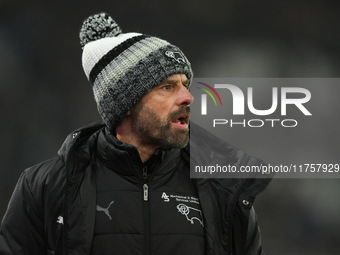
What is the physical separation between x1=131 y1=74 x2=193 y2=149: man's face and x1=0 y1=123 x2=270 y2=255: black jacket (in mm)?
134

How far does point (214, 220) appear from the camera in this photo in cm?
132

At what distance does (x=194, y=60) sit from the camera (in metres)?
2.91

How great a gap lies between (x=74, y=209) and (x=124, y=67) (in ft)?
1.40

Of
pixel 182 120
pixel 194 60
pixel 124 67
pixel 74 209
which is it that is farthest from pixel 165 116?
pixel 194 60

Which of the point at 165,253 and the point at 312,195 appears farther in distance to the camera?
the point at 312,195

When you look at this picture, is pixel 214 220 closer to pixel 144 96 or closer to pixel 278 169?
pixel 144 96

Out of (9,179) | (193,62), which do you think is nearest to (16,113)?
(9,179)

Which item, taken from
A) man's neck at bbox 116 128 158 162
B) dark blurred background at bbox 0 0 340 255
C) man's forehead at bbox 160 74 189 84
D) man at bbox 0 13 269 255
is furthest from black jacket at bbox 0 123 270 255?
dark blurred background at bbox 0 0 340 255

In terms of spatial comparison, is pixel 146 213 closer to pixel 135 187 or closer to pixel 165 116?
pixel 135 187

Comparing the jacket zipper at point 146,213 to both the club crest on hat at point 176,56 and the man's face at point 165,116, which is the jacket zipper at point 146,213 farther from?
the club crest on hat at point 176,56

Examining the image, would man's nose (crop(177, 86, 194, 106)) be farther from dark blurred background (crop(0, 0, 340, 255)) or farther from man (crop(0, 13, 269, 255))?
dark blurred background (crop(0, 0, 340, 255))

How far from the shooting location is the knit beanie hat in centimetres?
142

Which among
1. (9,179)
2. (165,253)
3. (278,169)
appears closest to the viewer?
(165,253)

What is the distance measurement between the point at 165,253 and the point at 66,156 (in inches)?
13.6
